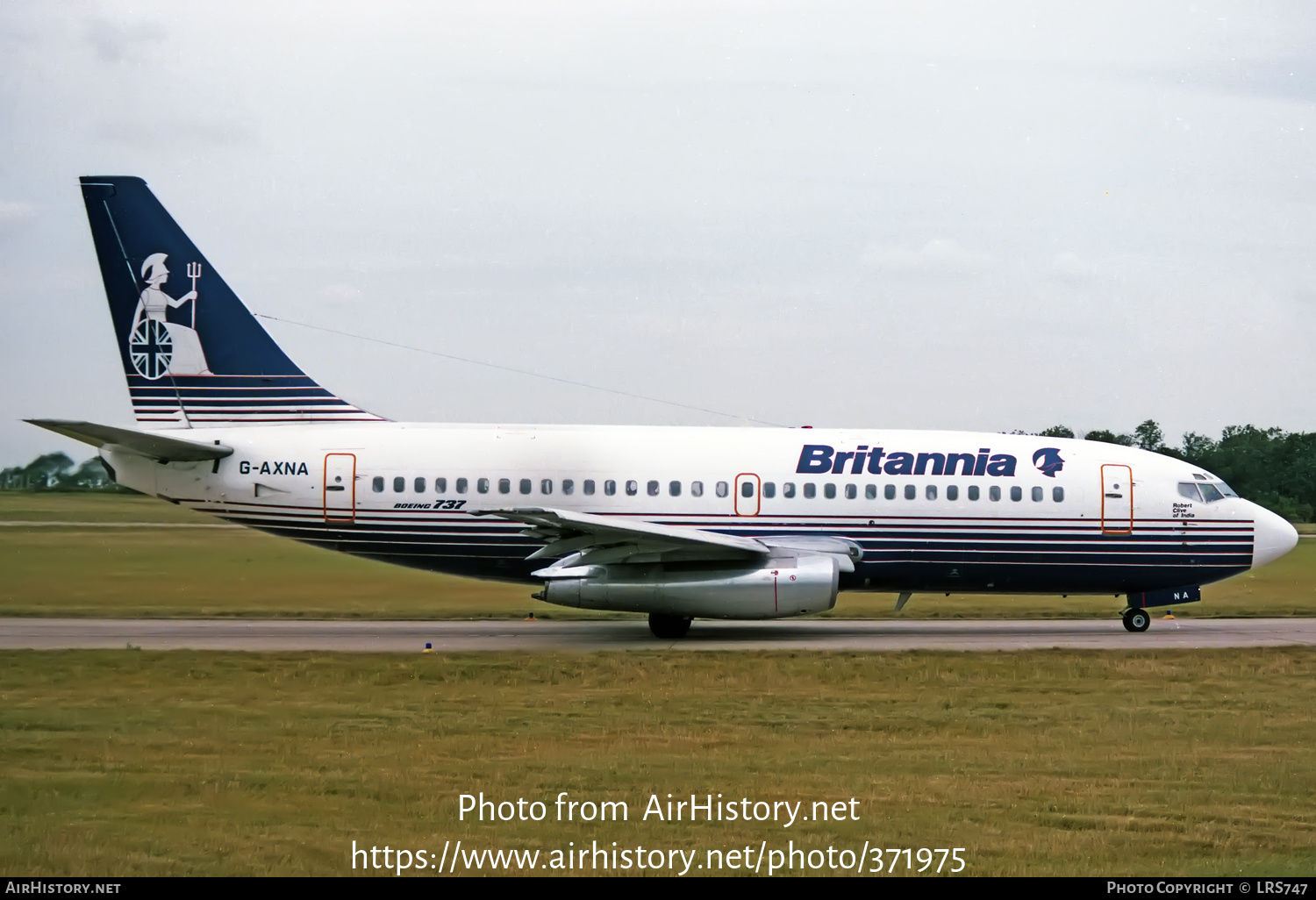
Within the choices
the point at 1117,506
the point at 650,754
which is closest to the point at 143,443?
the point at 650,754

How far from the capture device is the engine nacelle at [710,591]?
21297mm

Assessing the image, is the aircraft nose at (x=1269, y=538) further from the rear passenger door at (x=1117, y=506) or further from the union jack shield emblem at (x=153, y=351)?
the union jack shield emblem at (x=153, y=351)

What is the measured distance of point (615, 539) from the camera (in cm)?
2156

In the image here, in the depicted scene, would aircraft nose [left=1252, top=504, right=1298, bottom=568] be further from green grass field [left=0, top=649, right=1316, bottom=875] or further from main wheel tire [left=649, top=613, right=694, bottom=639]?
main wheel tire [left=649, top=613, right=694, bottom=639]

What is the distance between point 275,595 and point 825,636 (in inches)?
398

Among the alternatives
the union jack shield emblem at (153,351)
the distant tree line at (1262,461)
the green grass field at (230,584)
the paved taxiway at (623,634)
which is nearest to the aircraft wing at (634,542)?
the paved taxiway at (623,634)

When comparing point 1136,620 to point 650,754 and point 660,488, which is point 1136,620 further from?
point 650,754

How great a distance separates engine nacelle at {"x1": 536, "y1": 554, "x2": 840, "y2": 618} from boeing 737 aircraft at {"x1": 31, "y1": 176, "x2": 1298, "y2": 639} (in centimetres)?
85

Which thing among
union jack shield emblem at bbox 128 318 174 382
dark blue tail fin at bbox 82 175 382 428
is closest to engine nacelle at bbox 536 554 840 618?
dark blue tail fin at bbox 82 175 382 428

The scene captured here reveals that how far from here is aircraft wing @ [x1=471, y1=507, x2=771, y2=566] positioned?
68.0 ft

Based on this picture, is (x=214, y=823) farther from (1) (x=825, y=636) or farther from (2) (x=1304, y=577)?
(2) (x=1304, y=577)

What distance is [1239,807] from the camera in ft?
33.2
